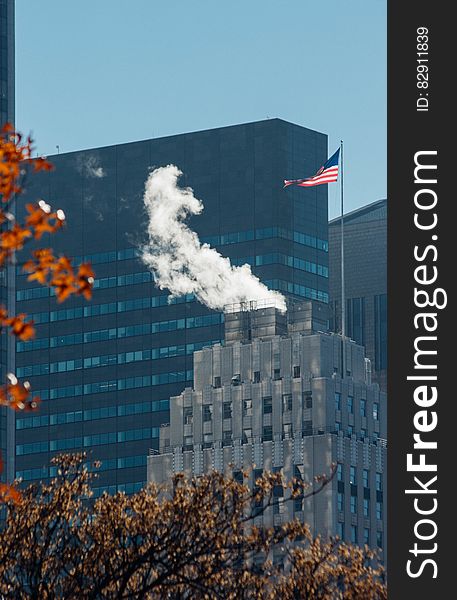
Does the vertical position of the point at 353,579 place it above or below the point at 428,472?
below

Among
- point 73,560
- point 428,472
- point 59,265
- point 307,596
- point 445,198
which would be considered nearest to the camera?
point 59,265

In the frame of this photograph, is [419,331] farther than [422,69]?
No

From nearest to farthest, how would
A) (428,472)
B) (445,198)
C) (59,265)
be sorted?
(59,265)
(428,472)
(445,198)

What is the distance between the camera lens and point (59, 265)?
29750mm

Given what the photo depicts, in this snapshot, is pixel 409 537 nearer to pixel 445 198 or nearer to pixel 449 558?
pixel 449 558

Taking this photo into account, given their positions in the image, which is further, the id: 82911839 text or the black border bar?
the id: 82911839 text

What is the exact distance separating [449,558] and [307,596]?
62.0 ft

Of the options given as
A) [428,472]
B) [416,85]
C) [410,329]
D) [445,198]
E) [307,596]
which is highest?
[416,85]

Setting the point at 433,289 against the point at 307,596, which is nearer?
the point at 433,289

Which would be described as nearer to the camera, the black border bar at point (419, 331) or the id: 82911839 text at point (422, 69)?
the black border bar at point (419, 331)

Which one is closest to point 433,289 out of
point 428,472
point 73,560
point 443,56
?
point 428,472

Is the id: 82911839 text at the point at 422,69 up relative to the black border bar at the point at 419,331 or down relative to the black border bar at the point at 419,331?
up

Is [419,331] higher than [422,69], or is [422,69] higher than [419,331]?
[422,69]

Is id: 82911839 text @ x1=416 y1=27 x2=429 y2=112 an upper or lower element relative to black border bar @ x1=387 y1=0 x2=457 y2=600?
upper
